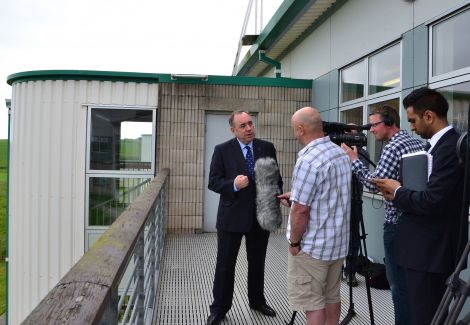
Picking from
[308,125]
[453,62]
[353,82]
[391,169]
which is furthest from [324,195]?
[353,82]

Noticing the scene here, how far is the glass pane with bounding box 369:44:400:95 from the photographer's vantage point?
4.70 m

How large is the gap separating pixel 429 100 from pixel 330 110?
453 cm

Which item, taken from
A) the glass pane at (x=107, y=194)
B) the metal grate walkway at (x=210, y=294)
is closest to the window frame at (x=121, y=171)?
the glass pane at (x=107, y=194)

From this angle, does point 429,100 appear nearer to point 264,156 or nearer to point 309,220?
point 309,220

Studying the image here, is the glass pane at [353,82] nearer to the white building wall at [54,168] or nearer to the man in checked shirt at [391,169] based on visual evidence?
the man in checked shirt at [391,169]

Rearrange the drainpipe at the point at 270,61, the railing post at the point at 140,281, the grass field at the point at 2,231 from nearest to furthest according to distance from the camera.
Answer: the railing post at the point at 140,281, the drainpipe at the point at 270,61, the grass field at the point at 2,231

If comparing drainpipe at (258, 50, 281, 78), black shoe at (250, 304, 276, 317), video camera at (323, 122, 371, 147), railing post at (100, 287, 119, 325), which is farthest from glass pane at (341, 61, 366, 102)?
railing post at (100, 287, 119, 325)

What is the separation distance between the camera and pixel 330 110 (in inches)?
261

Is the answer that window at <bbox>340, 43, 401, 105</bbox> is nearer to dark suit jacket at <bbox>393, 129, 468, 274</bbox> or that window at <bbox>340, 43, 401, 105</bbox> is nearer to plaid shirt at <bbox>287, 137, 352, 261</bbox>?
plaid shirt at <bbox>287, 137, 352, 261</bbox>

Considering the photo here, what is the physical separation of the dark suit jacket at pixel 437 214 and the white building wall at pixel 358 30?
2.06 metres

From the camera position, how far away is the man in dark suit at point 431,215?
2.03m

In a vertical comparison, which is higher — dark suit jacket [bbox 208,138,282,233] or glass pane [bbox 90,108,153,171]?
glass pane [bbox 90,108,153,171]

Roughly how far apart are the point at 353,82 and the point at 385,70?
3.20 ft

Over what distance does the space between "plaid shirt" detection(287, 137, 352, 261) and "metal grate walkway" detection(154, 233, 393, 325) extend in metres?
1.31
